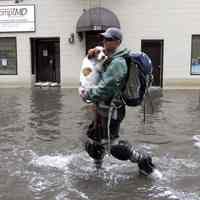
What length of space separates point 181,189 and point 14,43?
14.6 m

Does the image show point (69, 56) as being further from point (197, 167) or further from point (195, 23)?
point (197, 167)

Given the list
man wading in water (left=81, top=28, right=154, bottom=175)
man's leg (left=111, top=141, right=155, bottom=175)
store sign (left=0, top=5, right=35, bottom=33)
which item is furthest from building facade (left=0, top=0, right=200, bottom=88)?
man's leg (left=111, top=141, right=155, bottom=175)

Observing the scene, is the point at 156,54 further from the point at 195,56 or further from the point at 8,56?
the point at 8,56

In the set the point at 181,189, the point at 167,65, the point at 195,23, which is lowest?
the point at 181,189

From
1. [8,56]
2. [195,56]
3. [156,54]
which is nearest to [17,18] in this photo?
[8,56]

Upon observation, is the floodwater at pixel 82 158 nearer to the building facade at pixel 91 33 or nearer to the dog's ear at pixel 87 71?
the dog's ear at pixel 87 71

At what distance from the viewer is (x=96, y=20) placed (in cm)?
1612

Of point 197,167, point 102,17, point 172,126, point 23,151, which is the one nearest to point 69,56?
point 102,17

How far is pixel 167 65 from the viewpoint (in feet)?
56.2

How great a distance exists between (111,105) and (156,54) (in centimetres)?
1312

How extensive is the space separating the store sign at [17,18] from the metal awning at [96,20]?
227 centimetres

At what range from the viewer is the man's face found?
186 inches

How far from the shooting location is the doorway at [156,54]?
17266 millimetres

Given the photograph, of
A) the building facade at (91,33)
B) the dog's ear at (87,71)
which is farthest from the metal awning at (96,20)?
the dog's ear at (87,71)
